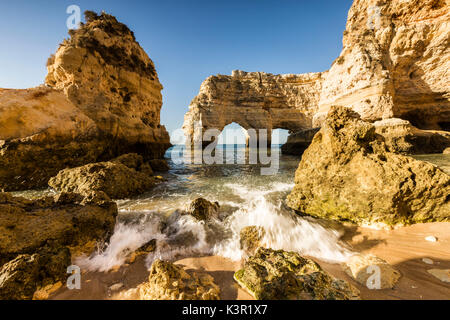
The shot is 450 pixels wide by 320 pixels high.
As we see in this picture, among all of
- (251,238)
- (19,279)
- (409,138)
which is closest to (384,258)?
(251,238)

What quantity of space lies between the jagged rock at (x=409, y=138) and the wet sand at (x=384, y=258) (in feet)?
39.3

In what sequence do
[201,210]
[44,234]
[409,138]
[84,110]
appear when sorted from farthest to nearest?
[409,138] → [84,110] → [201,210] → [44,234]

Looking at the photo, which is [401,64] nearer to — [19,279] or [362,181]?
[362,181]

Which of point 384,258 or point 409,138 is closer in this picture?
point 384,258

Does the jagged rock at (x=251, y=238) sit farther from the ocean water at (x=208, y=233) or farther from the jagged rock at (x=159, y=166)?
the jagged rock at (x=159, y=166)

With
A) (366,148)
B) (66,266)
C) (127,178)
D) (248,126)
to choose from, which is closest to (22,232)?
(66,266)

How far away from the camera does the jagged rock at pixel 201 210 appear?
3.34m

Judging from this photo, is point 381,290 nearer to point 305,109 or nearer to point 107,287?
point 107,287

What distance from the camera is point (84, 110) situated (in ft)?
23.1

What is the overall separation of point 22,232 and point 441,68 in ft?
81.9

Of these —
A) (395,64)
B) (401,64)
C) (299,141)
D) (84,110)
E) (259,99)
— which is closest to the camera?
(84,110)

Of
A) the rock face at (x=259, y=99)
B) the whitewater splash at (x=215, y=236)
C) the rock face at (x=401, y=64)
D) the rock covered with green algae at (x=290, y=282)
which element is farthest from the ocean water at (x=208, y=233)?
the rock face at (x=259, y=99)

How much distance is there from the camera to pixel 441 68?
1312 centimetres

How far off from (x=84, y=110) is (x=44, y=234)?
702 centimetres
